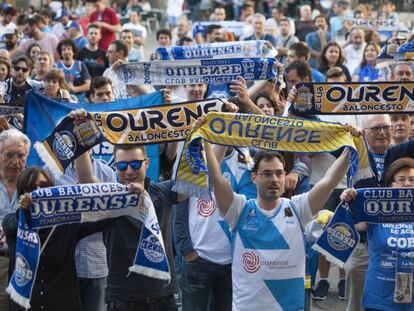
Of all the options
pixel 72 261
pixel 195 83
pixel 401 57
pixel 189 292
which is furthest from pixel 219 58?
pixel 72 261

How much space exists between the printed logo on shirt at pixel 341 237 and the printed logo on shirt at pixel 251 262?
22.2 inches

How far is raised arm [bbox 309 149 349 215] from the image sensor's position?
277 inches

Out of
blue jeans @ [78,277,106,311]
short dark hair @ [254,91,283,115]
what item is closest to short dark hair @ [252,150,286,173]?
blue jeans @ [78,277,106,311]

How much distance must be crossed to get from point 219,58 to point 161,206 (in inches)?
124

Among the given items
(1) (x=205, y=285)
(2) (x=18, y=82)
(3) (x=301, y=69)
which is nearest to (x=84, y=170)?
(1) (x=205, y=285)

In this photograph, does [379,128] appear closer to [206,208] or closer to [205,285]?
[206,208]

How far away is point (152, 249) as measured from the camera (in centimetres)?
686

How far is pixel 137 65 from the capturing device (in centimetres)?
1023

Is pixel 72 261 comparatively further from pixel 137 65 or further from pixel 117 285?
pixel 137 65

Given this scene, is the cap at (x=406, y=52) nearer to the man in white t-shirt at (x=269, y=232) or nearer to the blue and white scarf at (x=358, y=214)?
the blue and white scarf at (x=358, y=214)

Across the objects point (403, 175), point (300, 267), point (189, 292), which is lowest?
point (189, 292)

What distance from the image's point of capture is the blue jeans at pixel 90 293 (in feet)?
25.8

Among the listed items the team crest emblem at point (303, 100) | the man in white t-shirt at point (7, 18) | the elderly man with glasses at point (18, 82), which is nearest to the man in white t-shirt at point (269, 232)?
the team crest emblem at point (303, 100)

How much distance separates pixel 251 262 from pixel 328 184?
708 mm
